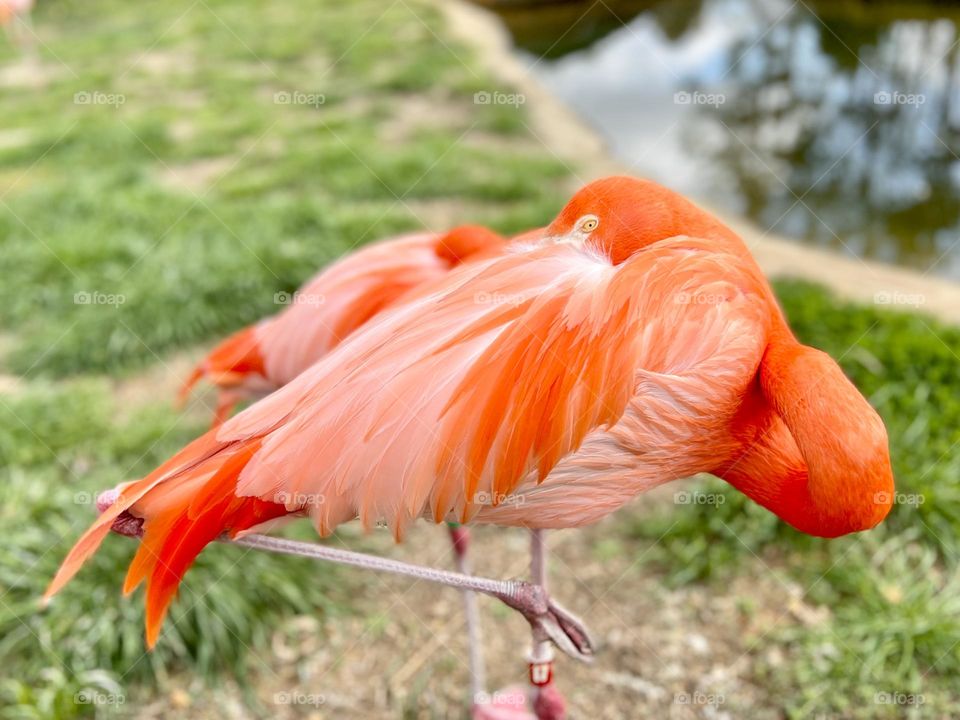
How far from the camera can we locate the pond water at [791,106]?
5.24 meters

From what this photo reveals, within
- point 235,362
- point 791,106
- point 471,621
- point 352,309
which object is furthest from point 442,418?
point 791,106

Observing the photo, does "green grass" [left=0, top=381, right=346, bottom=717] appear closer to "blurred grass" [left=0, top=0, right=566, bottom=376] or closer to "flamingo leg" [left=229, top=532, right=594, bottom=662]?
"flamingo leg" [left=229, top=532, right=594, bottom=662]

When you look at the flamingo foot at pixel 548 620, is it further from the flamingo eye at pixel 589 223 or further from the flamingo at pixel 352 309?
the flamingo eye at pixel 589 223

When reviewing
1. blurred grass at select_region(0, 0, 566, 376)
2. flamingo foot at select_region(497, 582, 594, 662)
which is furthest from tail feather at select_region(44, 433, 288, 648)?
blurred grass at select_region(0, 0, 566, 376)

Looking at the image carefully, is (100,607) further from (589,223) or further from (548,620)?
(589,223)

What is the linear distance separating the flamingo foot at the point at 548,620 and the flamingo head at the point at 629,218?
2.40ft

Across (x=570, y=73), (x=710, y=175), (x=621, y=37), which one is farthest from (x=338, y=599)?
(x=621, y=37)

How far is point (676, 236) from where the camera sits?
1.76m

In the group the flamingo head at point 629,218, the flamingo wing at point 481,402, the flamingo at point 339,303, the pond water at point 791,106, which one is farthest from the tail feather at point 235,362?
the pond water at point 791,106

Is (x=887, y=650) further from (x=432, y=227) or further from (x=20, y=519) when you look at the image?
(x=432, y=227)

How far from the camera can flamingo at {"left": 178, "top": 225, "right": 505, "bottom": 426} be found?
231 cm

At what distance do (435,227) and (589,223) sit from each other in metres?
3.27

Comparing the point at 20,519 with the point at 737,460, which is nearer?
the point at 737,460

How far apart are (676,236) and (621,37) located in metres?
8.52
